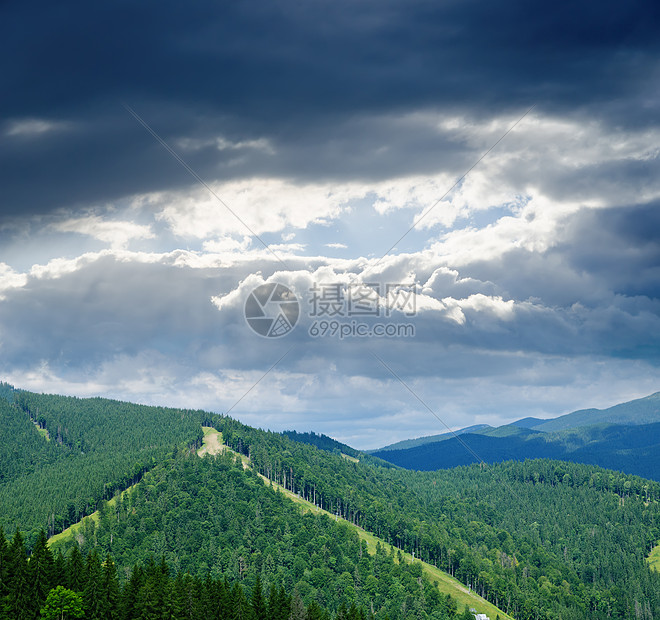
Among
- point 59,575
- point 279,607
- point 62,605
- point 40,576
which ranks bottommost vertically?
point 279,607

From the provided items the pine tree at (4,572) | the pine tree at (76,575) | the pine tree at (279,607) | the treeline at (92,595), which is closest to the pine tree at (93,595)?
the treeline at (92,595)

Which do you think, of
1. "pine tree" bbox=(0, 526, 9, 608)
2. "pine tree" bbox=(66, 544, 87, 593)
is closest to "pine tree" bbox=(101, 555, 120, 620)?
"pine tree" bbox=(66, 544, 87, 593)

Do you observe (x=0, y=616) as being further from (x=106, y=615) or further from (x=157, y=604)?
(x=157, y=604)

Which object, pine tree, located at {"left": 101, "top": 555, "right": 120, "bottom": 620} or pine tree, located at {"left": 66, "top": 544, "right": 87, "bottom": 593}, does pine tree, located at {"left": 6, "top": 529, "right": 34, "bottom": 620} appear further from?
pine tree, located at {"left": 101, "top": 555, "right": 120, "bottom": 620}

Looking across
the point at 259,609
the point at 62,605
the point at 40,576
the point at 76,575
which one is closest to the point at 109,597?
the point at 62,605

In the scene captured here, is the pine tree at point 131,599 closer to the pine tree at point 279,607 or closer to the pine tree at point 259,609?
the pine tree at point 259,609

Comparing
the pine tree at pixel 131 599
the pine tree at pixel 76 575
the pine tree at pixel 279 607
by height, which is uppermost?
the pine tree at pixel 76 575

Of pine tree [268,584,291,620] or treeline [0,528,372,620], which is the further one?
pine tree [268,584,291,620]

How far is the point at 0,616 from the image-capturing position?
11994cm

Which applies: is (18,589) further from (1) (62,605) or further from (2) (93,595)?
(2) (93,595)

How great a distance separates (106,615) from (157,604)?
33.5 ft

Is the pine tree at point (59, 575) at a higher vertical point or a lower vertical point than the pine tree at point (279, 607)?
higher

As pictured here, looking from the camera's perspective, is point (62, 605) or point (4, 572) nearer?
point (62, 605)

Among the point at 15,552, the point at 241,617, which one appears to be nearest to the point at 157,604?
the point at 241,617
